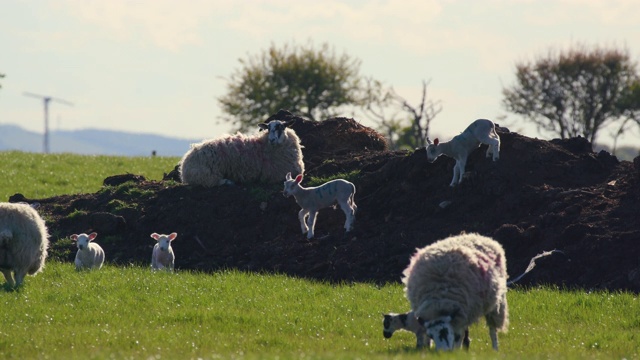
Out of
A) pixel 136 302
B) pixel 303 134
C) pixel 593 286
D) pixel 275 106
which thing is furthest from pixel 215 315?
pixel 275 106

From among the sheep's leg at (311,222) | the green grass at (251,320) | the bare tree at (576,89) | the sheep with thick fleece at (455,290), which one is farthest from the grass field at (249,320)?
the bare tree at (576,89)

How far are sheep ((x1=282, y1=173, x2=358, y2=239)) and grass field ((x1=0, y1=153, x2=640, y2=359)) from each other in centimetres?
189

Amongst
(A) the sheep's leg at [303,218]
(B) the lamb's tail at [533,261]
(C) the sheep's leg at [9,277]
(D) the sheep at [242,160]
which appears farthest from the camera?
(D) the sheep at [242,160]

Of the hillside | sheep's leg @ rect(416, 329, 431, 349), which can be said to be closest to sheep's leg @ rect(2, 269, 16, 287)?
the hillside

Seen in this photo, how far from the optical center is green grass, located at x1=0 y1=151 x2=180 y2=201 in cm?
3122

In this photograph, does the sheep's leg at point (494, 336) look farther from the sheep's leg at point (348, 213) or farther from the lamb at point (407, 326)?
the sheep's leg at point (348, 213)

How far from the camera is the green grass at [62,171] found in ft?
102

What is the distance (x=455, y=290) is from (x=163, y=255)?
8.23 meters

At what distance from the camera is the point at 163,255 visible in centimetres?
1917

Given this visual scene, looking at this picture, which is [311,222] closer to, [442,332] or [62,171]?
[442,332]

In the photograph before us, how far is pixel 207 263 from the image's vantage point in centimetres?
2005

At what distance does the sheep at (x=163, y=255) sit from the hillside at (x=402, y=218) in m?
0.68

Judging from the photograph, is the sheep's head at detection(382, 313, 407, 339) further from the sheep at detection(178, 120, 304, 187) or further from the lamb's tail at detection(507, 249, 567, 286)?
the sheep at detection(178, 120, 304, 187)

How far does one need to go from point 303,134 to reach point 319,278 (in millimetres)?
8819
